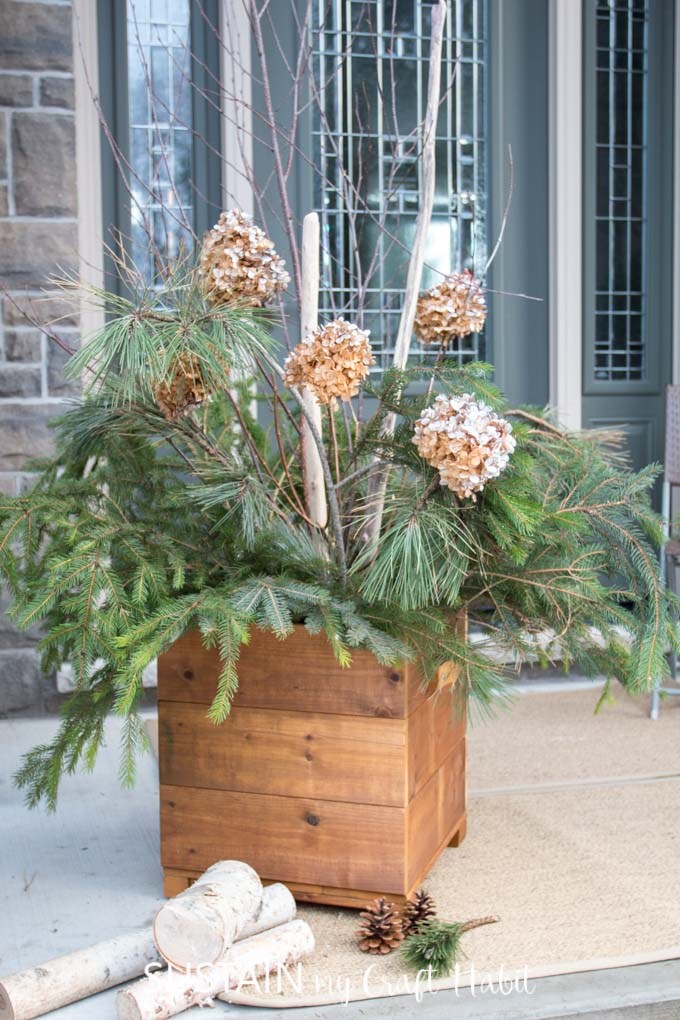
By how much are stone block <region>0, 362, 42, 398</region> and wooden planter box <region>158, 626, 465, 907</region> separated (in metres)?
1.30

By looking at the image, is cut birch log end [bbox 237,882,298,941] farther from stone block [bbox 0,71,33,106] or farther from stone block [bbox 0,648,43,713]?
stone block [bbox 0,71,33,106]

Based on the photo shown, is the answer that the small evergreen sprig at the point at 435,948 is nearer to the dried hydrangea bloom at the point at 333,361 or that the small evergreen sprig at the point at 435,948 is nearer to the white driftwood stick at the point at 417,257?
the white driftwood stick at the point at 417,257

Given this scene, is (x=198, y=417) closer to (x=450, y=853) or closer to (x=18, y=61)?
(x=450, y=853)

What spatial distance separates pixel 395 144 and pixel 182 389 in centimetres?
179

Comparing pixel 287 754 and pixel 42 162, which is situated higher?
pixel 42 162

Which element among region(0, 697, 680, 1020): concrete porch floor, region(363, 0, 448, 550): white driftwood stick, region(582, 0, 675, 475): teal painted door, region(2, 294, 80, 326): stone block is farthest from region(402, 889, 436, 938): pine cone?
region(582, 0, 675, 475): teal painted door

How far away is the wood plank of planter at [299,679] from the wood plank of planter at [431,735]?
4 cm

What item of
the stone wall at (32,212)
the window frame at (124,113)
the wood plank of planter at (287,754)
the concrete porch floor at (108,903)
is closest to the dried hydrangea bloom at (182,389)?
the wood plank of planter at (287,754)

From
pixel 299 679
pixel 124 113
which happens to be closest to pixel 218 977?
pixel 299 679

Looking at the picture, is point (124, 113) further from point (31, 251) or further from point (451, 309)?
point (451, 309)

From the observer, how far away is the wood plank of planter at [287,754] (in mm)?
1738

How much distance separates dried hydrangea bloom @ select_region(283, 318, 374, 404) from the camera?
1.60 m

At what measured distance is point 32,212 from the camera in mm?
2855

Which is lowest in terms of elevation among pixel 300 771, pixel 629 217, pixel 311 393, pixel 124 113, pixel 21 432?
pixel 300 771
